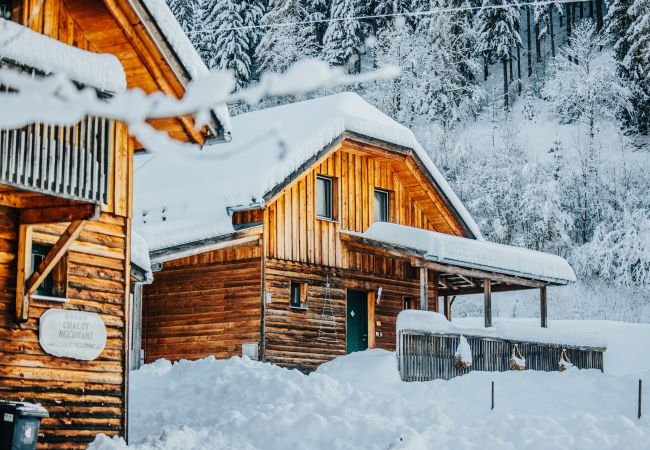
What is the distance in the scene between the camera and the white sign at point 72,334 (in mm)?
13703

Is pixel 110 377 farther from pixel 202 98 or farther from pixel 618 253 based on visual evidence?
pixel 618 253

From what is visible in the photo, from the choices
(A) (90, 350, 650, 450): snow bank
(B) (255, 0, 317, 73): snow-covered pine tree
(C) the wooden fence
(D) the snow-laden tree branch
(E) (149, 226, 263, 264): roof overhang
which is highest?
(B) (255, 0, 317, 73): snow-covered pine tree

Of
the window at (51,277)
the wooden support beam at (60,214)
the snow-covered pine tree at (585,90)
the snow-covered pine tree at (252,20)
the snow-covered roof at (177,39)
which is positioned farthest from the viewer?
the snow-covered pine tree at (252,20)

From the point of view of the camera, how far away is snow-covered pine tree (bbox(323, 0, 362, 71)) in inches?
2511

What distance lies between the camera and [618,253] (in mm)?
50250

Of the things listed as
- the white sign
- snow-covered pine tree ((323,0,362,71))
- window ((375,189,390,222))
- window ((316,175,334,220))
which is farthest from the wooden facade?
snow-covered pine tree ((323,0,362,71))

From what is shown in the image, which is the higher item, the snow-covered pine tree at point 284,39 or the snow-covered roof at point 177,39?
the snow-covered pine tree at point 284,39

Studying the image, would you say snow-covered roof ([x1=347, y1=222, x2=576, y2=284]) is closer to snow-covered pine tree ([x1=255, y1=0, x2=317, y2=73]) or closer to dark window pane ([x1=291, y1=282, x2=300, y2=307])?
dark window pane ([x1=291, y1=282, x2=300, y2=307])

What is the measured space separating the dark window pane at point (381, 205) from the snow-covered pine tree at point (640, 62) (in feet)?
115

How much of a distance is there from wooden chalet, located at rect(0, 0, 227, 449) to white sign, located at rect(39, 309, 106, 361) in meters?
0.02

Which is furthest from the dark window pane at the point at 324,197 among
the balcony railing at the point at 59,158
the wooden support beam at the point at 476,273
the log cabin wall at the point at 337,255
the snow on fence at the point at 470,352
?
the balcony railing at the point at 59,158

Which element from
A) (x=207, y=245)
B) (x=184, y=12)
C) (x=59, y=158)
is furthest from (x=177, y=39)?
(x=184, y=12)

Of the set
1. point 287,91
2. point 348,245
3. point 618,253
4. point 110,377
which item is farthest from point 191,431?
point 618,253

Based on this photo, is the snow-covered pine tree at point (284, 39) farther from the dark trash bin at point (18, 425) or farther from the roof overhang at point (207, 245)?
the dark trash bin at point (18, 425)
